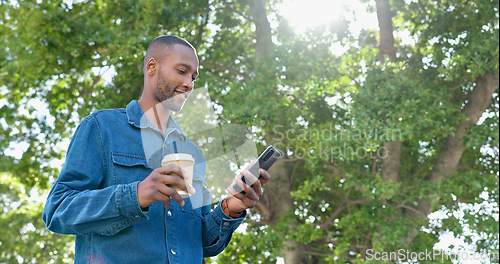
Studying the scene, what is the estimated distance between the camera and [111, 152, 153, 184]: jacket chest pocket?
207 cm

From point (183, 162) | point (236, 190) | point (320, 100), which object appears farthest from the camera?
point (320, 100)

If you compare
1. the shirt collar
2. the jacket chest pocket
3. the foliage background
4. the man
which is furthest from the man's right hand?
the foliage background

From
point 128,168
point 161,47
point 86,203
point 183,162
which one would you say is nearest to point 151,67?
point 161,47

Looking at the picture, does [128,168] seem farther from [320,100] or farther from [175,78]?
[320,100]

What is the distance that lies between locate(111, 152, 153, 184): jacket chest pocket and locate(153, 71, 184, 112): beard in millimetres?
291

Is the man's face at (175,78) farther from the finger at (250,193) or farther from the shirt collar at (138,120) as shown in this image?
the finger at (250,193)

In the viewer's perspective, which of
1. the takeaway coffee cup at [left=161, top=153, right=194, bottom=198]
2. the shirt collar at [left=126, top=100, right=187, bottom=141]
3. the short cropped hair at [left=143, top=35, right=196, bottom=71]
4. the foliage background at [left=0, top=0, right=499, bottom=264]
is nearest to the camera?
the takeaway coffee cup at [left=161, top=153, right=194, bottom=198]

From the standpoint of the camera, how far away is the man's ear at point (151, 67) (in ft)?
7.73

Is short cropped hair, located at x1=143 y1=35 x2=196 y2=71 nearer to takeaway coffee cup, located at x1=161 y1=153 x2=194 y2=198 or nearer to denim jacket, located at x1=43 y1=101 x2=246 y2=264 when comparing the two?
denim jacket, located at x1=43 y1=101 x2=246 y2=264

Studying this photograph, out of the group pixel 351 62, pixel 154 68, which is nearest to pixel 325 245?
pixel 351 62

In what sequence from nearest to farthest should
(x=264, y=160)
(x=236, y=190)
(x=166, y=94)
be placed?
1. (x=264, y=160)
2. (x=236, y=190)
3. (x=166, y=94)

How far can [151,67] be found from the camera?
237 centimetres

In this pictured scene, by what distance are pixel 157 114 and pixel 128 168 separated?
367 mm

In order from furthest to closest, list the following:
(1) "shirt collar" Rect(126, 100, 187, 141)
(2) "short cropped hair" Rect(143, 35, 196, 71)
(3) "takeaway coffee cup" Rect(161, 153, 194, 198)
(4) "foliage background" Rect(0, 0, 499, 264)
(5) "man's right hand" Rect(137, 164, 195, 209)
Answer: (4) "foliage background" Rect(0, 0, 499, 264) → (2) "short cropped hair" Rect(143, 35, 196, 71) → (1) "shirt collar" Rect(126, 100, 187, 141) → (3) "takeaway coffee cup" Rect(161, 153, 194, 198) → (5) "man's right hand" Rect(137, 164, 195, 209)
